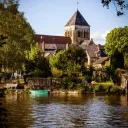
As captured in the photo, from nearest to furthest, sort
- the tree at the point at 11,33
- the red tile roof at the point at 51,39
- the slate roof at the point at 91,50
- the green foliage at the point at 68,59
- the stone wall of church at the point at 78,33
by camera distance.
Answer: the tree at the point at 11,33
the green foliage at the point at 68,59
the slate roof at the point at 91,50
the red tile roof at the point at 51,39
the stone wall of church at the point at 78,33

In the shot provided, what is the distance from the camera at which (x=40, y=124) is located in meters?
26.2

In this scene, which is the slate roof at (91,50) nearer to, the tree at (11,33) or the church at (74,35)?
the church at (74,35)

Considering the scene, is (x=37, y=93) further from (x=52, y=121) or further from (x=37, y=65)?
(x=52, y=121)

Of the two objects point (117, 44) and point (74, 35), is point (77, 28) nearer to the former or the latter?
point (74, 35)

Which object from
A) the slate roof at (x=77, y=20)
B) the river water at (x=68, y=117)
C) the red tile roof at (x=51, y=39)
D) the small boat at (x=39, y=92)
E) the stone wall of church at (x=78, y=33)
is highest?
the slate roof at (x=77, y=20)

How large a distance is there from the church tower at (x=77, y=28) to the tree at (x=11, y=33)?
103803mm

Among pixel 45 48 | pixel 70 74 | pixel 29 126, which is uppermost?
pixel 45 48

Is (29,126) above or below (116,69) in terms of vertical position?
below

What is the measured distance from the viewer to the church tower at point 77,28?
507ft

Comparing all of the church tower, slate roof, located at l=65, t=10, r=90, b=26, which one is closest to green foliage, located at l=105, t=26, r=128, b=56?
slate roof, located at l=65, t=10, r=90, b=26

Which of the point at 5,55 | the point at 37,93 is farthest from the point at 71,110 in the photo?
the point at 37,93

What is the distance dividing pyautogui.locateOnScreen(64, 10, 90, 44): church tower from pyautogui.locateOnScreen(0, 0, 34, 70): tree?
104 m

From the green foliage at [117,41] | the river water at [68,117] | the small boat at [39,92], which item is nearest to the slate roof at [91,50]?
the green foliage at [117,41]

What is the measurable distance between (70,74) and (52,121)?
3551 cm
